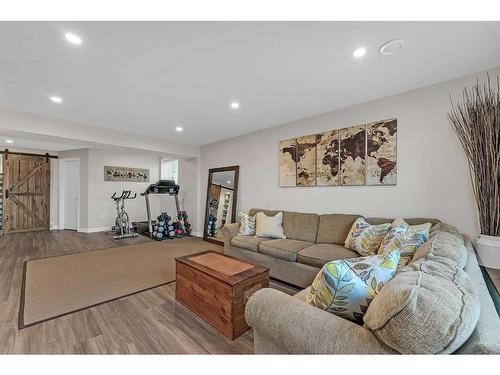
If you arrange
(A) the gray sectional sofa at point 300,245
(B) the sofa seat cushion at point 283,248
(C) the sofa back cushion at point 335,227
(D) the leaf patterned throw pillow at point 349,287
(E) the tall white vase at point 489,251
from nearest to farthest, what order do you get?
(D) the leaf patterned throw pillow at point 349,287 < (E) the tall white vase at point 489,251 < (A) the gray sectional sofa at point 300,245 < (B) the sofa seat cushion at point 283,248 < (C) the sofa back cushion at point 335,227

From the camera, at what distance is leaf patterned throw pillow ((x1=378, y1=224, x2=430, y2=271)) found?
1957mm

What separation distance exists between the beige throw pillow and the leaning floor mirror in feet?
4.14

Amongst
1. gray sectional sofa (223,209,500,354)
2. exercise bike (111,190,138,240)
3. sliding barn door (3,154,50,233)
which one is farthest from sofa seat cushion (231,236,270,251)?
sliding barn door (3,154,50,233)

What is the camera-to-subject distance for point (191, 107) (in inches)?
125

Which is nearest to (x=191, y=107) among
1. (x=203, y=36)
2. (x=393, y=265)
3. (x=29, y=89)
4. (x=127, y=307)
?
(x=203, y=36)

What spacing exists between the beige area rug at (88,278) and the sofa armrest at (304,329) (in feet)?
7.11

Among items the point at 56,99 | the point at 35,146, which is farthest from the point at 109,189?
the point at 56,99

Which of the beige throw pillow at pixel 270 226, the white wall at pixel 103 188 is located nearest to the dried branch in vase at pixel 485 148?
the beige throw pillow at pixel 270 226

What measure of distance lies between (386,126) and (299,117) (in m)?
1.25

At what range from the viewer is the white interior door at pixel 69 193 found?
6266 millimetres

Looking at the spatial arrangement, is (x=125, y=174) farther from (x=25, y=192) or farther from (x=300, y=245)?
(x=300, y=245)

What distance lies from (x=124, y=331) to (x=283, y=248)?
1833mm

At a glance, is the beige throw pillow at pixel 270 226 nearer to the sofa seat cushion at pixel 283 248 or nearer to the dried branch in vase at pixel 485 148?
the sofa seat cushion at pixel 283 248
